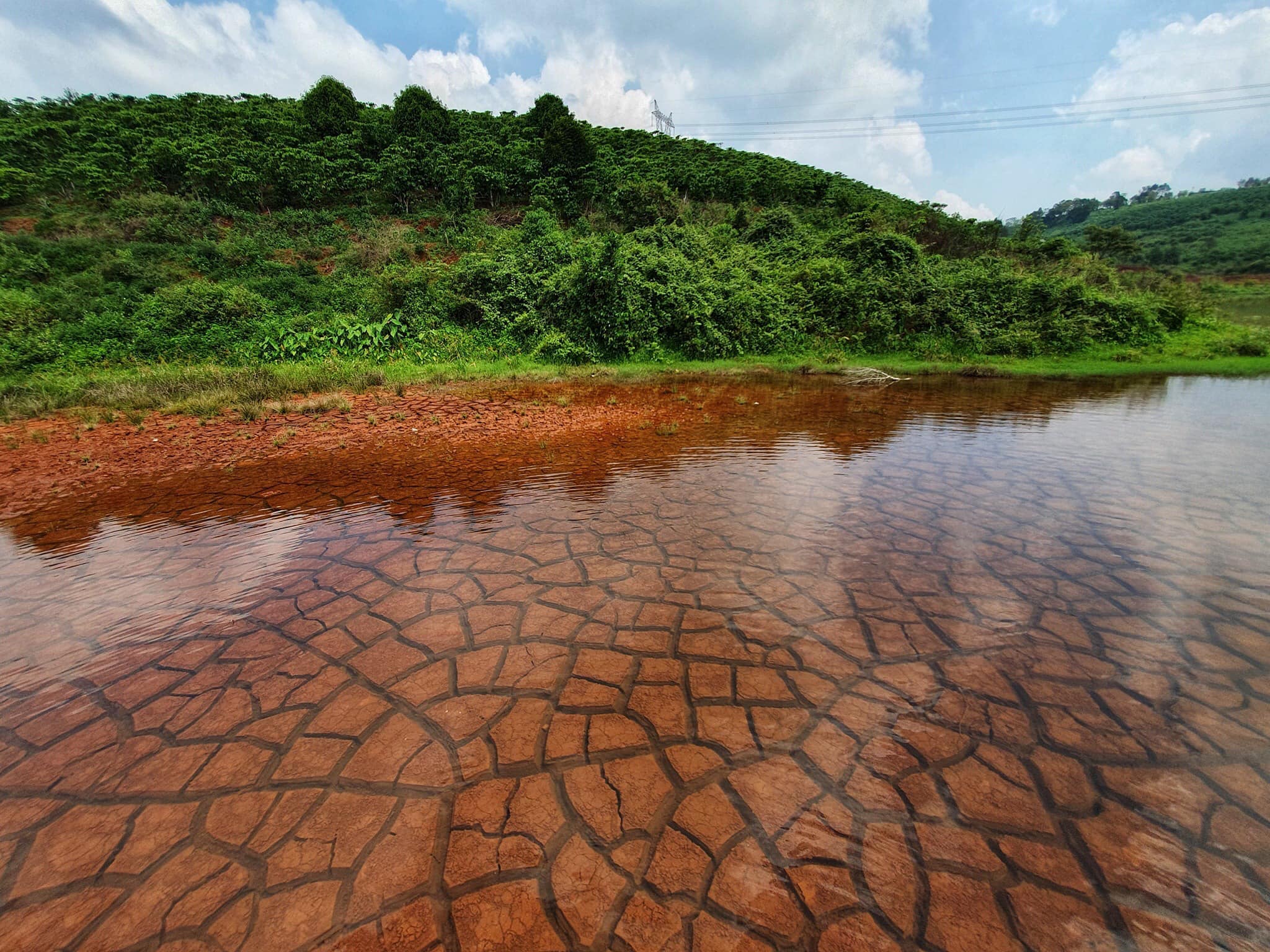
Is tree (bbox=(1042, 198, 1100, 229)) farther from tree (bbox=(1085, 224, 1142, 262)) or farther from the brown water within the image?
the brown water

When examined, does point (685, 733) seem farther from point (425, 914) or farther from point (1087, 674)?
point (1087, 674)

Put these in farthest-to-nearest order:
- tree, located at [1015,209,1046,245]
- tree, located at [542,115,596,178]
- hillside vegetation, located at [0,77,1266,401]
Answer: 1. tree, located at [542,115,596,178]
2. tree, located at [1015,209,1046,245]
3. hillside vegetation, located at [0,77,1266,401]

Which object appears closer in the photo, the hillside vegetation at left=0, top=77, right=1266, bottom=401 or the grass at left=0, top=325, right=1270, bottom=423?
the grass at left=0, top=325, right=1270, bottom=423

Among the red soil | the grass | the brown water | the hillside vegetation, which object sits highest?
the hillside vegetation

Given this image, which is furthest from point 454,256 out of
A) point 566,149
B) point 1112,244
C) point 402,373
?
point 1112,244

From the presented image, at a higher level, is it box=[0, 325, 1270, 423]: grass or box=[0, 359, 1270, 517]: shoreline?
box=[0, 325, 1270, 423]: grass

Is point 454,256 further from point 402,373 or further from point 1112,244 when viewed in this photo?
point 1112,244

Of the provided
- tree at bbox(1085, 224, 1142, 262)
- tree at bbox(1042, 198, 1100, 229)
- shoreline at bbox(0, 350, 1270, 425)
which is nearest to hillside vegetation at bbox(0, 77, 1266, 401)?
shoreline at bbox(0, 350, 1270, 425)

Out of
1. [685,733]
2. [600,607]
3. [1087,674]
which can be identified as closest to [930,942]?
[685,733]
